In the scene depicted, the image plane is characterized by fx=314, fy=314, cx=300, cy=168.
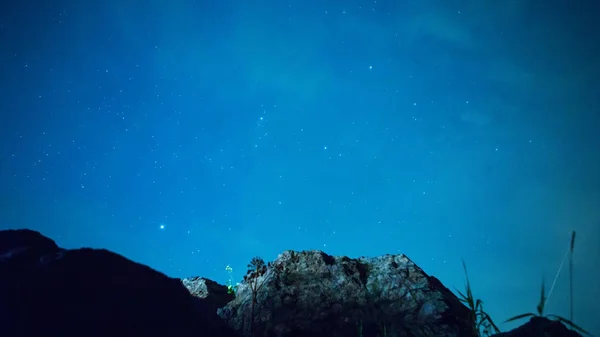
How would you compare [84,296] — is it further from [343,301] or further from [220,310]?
[343,301]

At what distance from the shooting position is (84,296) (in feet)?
9.30

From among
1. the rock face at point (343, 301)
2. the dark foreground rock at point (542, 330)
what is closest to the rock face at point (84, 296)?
the rock face at point (343, 301)

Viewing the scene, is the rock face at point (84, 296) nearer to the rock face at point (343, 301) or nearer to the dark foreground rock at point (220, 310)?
the dark foreground rock at point (220, 310)

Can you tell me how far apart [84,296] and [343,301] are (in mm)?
3678

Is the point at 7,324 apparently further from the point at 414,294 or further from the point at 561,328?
the point at 561,328

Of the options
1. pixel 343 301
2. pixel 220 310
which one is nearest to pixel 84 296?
pixel 220 310

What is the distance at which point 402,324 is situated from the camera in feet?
14.9

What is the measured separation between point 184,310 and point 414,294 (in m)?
3.64

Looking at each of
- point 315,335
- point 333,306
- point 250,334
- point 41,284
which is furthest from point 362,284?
point 41,284

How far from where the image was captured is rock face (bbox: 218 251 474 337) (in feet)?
14.9

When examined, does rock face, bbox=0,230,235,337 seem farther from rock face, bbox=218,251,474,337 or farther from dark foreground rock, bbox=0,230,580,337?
rock face, bbox=218,251,474,337

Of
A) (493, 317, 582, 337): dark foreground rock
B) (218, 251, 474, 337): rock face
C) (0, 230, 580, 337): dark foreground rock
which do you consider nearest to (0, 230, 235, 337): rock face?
(0, 230, 580, 337): dark foreground rock

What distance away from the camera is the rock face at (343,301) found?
4543 millimetres

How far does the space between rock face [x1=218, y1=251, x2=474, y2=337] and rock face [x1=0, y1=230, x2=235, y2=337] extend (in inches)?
47.4
